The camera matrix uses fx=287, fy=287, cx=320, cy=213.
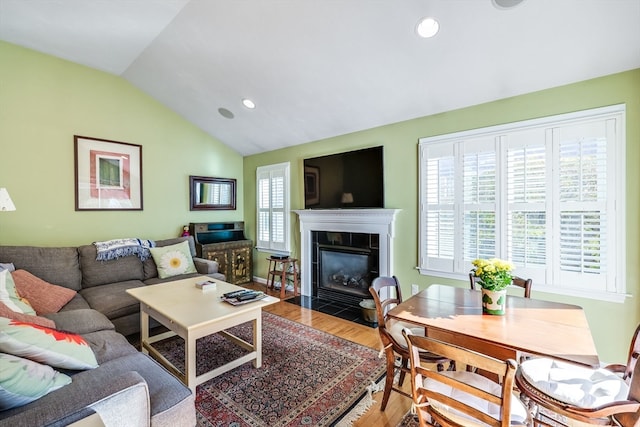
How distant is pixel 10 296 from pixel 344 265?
130 inches

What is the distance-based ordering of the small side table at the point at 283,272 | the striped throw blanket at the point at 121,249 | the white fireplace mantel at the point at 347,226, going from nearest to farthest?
the striped throw blanket at the point at 121,249 < the white fireplace mantel at the point at 347,226 < the small side table at the point at 283,272

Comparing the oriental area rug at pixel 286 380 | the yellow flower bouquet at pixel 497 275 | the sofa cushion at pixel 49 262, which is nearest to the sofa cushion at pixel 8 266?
the sofa cushion at pixel 49 262

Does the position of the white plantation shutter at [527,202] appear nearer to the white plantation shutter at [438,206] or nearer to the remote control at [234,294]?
the white plantation shutter at [438,206]

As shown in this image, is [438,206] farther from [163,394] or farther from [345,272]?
[163,394]

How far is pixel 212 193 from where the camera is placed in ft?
16.5

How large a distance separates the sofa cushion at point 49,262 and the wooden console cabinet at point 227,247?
5.04 feet

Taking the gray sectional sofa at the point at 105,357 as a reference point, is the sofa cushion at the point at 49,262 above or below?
above

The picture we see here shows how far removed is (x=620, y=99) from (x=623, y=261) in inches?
50.7

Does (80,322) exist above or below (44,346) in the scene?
below

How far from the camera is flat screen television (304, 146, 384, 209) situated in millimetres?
3611

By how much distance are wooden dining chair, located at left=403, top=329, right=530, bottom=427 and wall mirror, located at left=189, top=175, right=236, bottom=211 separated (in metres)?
4.39

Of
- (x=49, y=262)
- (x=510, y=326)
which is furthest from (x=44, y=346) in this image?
(x=510, y=326)

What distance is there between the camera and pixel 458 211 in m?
3.03

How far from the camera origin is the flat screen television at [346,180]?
3611 mm
